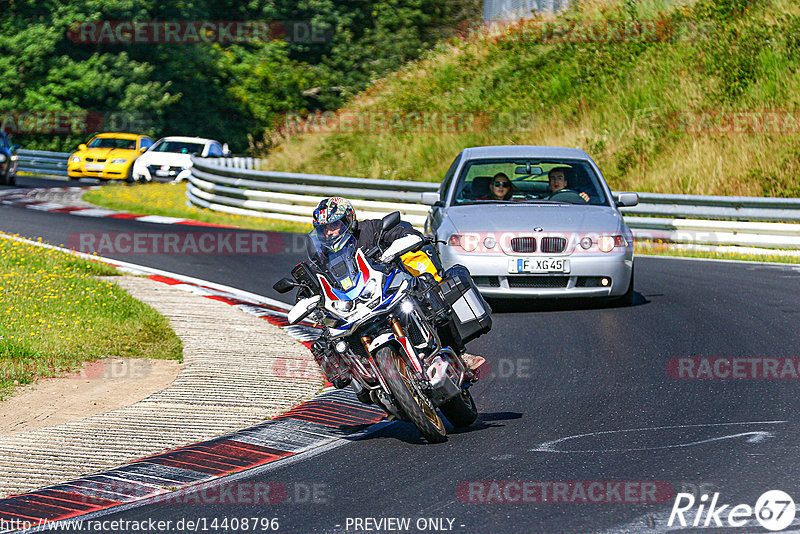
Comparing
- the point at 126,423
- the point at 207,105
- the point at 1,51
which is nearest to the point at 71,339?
the point at 126,423

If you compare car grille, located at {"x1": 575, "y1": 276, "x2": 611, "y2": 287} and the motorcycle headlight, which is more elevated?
the motorcycle headlight

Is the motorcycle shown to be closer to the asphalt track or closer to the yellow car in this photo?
the asphalt track

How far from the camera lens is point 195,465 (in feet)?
22.2

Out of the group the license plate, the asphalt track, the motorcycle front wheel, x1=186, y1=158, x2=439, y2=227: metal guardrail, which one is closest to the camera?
the asphalt track

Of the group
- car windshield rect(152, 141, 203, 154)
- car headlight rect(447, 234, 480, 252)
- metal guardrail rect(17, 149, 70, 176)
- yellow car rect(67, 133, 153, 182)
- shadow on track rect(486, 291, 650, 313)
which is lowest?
metal guardrail rect(17, 149, 70, 176)

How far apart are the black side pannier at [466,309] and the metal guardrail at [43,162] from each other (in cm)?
3346

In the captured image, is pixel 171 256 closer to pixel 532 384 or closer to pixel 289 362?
pixel 289 362

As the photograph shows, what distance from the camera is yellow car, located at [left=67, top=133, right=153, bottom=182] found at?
33.7 m

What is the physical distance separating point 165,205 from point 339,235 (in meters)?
20.4

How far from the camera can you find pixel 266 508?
5867 millimetres

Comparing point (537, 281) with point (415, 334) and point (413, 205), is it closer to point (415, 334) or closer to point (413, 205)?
point (415, 334)

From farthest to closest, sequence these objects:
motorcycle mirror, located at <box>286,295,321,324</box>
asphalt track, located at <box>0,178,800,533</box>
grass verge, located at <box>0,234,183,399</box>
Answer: grass verge, located at <box>0,234,183,399</box>, motorcycle mirror, located at <box>286,295,321,324</box>, asphalt track, located at <box>0,178,800,533</box>

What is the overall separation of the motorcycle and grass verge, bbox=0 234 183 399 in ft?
9.94

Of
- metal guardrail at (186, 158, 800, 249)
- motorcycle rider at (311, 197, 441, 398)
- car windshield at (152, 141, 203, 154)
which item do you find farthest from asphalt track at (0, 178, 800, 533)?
car windshield at (152, 141, 203, 154)
